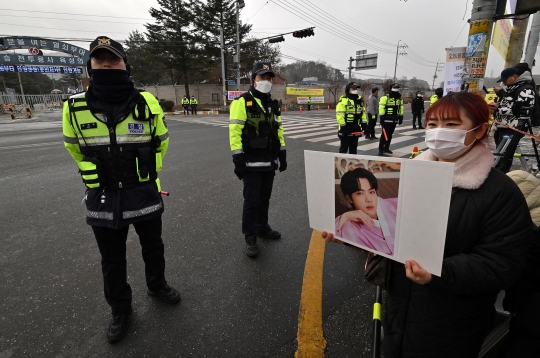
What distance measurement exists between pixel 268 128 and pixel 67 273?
8.22 ft

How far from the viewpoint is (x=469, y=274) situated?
3.69 ft

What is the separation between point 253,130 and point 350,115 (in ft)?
14.0

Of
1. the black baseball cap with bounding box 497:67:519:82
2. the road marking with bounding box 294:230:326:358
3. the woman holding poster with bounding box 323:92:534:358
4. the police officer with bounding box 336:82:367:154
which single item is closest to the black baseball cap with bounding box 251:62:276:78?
the road marking with bounding box 294:230:326:358

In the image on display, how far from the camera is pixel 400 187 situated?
1090mm

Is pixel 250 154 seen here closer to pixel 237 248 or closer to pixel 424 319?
pixel 237 248

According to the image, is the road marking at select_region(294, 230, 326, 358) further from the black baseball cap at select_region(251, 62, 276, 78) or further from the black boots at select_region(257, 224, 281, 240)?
the black baseball cap at select_region(251, 62, 276, 78)

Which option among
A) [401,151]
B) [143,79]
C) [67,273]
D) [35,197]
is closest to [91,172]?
[67,273]

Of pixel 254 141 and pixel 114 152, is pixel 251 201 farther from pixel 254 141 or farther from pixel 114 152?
pixel 114 152

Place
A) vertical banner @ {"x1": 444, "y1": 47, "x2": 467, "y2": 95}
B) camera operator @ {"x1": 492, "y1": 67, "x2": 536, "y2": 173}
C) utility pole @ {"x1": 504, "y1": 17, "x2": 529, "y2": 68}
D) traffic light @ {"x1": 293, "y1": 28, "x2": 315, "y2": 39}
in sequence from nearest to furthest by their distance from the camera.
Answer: camera operator @ {"x1": 492, "y1": 67, "x2": 536, "y2": 173} → vertical banner @ {"x1": 444, "y1": 47, "x2": 467, "y2": 95} → utility pole @ {"x1": 504, "y1": 17, "x2": 529, "y2": 68} → traffic light @ {"x1": 293, "y1": 28, "x2": 315, "y2": 39}

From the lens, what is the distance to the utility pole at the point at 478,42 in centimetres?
405

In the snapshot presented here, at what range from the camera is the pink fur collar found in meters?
1.16

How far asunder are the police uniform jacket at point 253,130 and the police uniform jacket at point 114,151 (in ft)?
3.32

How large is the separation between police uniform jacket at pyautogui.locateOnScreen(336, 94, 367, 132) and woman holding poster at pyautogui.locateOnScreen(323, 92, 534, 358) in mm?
5522

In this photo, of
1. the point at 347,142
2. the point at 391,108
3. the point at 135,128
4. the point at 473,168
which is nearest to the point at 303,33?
the point at 391,108
